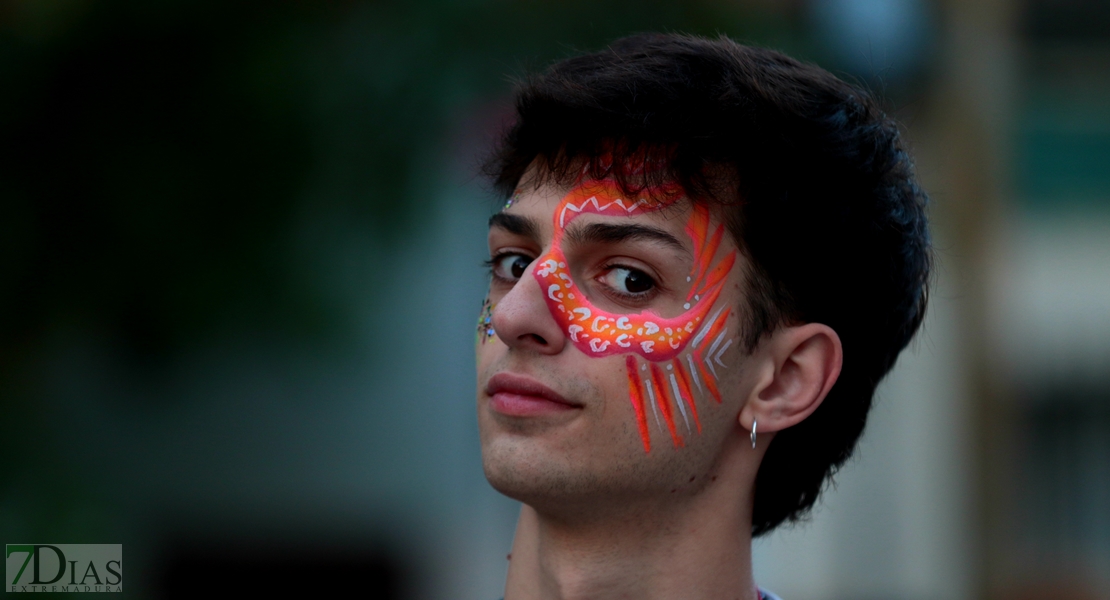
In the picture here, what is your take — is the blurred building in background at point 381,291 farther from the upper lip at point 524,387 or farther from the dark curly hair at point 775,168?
the upper lip at point 524,387

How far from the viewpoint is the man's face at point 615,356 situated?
2332mm

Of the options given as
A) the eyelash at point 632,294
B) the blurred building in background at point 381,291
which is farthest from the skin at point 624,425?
the blurred building in background at point 381,291

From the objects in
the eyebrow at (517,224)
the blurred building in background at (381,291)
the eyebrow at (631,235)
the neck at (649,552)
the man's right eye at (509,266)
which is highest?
→ the blurred building in background at (381,291)

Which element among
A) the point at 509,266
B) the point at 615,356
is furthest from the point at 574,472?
the point at 509,266

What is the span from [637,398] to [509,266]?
57 cm

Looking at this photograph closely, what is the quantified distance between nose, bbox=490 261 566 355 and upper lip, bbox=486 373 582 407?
78 millimetres

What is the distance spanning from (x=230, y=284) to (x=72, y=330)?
0.70 m

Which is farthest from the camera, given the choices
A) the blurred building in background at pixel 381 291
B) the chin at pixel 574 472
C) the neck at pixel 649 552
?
the blurred building in background at pixel 381 291

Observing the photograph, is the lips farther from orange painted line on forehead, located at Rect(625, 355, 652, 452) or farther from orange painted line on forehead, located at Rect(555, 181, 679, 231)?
orange painted line on forehead, located at Rect(555, 181, 679, 231)

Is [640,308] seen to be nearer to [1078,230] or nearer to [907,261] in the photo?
[907,261]

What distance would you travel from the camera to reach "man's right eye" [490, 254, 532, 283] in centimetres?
266

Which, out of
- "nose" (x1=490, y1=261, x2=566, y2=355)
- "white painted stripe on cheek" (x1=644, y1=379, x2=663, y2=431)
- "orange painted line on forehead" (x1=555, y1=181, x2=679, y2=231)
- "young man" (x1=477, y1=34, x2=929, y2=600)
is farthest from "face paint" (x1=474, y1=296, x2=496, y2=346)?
"white painted stripe on cheek" (x1=644, y1=379, x2=663, y2=431)

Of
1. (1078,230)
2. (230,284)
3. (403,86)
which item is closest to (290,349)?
(230,284)

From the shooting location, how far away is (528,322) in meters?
2.37
